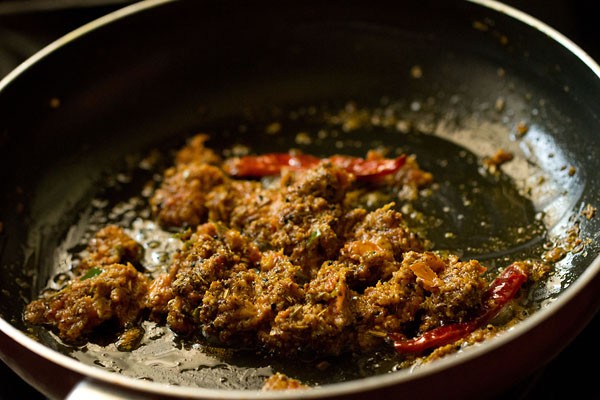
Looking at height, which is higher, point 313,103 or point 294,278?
point 313,103

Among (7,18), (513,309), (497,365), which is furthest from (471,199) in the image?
(7,18)

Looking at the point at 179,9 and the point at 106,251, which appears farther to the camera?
the point at 179,9

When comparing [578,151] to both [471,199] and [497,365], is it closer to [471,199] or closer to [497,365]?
[471,199]

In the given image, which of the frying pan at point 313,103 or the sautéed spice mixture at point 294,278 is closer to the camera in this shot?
the sautéed spice mixture at point 294,278

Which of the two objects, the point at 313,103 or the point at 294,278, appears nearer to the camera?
the point at 294,278
